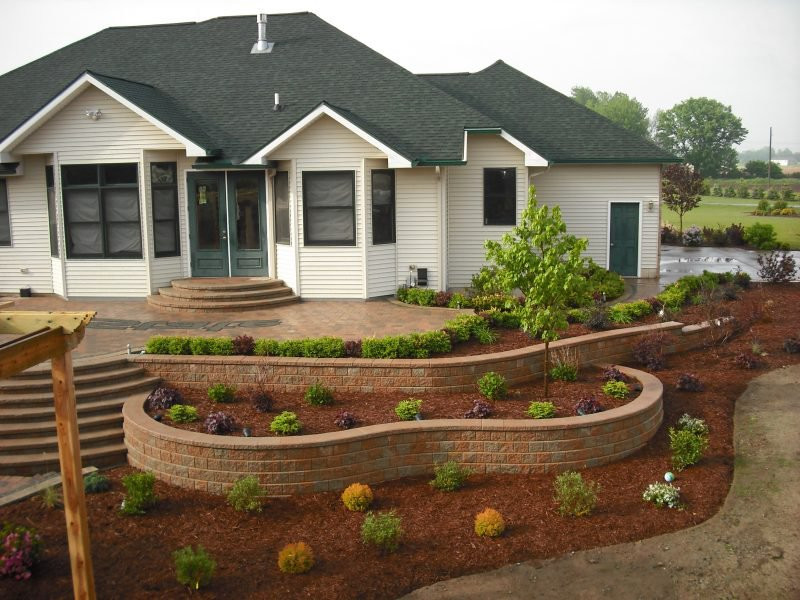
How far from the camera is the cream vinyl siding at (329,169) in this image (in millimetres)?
18156

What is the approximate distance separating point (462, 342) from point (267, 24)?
14263 millimetres

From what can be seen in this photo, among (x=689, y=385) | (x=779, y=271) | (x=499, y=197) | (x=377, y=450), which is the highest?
(x=499, y=197)

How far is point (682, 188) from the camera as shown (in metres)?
36.6

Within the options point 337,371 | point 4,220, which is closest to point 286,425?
point 337,371

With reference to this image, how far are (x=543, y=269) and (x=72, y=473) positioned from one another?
23.3 feet

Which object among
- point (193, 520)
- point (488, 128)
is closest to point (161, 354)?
point (193, 520)

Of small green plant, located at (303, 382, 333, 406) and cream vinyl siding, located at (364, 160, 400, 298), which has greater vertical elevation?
cream vinyl siding, located at (364, 160, 400, 298)

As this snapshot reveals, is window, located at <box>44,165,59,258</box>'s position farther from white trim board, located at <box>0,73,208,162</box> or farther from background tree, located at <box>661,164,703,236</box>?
background tree, located at <box>661,164,703,236</box>

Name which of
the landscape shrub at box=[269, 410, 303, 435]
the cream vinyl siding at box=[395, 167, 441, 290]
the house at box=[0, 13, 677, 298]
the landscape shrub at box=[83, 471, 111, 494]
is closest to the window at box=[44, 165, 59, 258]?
the house at box=[0, 13, 677, 298]

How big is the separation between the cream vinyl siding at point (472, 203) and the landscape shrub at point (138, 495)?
1247 cm

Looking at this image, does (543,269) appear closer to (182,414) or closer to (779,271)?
(182,414)

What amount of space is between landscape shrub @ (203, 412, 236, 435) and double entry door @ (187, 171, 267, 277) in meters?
9.18

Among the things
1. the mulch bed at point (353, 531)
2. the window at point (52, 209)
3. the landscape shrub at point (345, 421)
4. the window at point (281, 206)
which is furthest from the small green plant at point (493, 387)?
the window at point (52, 209)

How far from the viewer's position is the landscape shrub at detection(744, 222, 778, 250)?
102 ft
